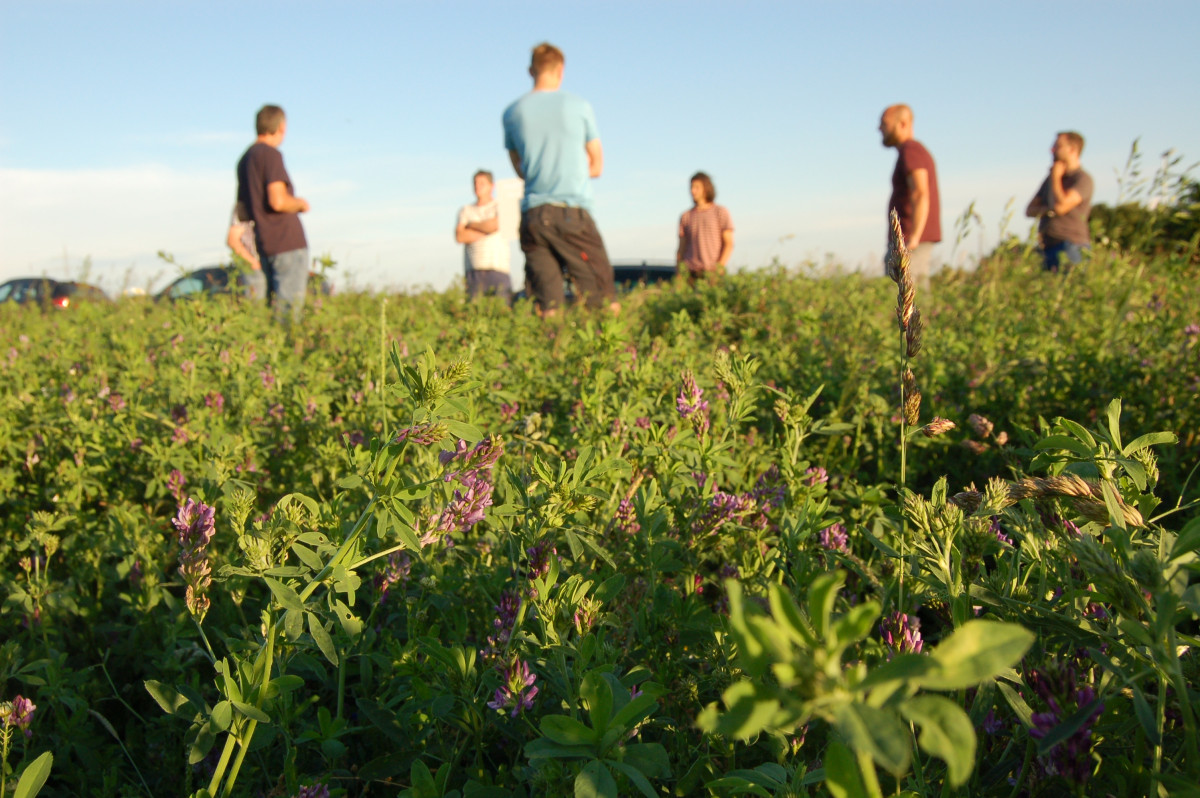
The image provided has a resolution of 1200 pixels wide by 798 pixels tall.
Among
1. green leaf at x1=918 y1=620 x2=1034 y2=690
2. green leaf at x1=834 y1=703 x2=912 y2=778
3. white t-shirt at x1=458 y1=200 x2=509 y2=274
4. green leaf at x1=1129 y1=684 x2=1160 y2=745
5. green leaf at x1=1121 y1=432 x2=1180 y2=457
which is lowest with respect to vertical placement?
green leaf at x1=1129 y1=684 x2=1160 y2=745

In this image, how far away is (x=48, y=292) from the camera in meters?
9.79

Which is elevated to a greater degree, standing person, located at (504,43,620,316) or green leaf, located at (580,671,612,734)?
standing person, located at (504,43,620,316)

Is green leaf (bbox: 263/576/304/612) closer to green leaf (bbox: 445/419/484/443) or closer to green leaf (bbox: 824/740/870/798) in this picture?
green leaf (bbox: 445/419/484/443)

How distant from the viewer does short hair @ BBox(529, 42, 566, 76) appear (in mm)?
6719

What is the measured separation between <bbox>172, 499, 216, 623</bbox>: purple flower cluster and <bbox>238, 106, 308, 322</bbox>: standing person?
18.9 feet

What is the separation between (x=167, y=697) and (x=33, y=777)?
11.4 inches

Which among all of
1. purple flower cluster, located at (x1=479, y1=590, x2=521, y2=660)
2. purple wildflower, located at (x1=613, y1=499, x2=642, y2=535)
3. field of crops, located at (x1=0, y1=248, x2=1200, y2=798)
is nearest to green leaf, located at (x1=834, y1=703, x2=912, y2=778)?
field of crops, located at (x1=0, y1=248, x2=1200, y2=798)

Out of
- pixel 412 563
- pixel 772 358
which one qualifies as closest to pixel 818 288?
pixel 772 358

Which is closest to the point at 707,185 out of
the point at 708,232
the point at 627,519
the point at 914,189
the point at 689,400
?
the point at 708,232

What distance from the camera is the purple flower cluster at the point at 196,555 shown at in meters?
1.43

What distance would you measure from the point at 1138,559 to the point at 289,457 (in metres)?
2.85

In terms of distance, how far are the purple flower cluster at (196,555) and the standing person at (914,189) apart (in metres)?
6.42

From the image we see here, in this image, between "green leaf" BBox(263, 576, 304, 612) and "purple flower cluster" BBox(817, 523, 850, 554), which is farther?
"purple flower cluster" BBox(817, 523, 850, 554)

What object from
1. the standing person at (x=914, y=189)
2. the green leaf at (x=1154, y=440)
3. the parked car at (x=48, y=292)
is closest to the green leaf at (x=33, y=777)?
the green leaf at (x=1154, y=440)
